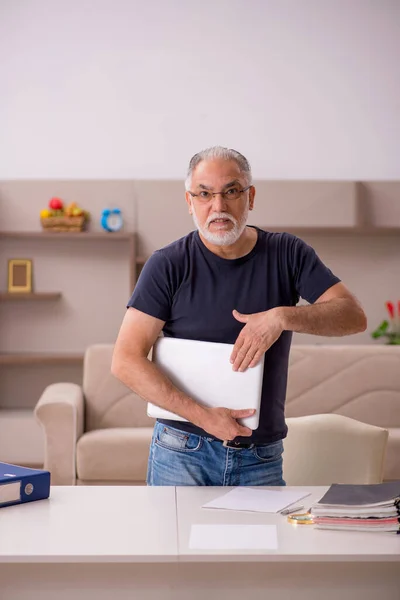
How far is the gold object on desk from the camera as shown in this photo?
180 cm

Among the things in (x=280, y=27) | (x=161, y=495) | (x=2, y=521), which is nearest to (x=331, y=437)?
(x=161, y=495)

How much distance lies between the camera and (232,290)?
86.9 inches

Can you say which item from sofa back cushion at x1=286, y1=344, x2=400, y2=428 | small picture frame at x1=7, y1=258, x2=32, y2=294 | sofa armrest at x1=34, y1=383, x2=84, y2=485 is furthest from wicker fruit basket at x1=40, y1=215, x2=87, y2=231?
sofa back cushion at x1=286, y1=344, x2=400, y2=428

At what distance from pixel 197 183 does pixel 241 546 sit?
100cm

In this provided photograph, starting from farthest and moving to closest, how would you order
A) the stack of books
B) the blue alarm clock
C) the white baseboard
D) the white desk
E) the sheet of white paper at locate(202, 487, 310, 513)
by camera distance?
the blue alarm clock < the white baseboard < the sheet of white paper at locate(202, 487, 310, 513) < the stack of books < the white desk

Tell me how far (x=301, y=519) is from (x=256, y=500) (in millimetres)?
198

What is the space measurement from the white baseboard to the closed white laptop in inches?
120

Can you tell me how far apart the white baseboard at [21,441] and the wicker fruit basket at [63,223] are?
1.25m

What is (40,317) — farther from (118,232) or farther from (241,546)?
(241,546)

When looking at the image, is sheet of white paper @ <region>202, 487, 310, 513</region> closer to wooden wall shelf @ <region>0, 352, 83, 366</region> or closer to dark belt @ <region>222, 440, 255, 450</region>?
dark belt @ <region>222, 440, 255, 450</region>

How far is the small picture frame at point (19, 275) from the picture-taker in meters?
5.54

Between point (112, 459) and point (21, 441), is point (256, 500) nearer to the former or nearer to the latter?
point (112, 459)

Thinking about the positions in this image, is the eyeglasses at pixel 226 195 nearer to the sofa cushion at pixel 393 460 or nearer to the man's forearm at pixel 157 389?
the man's forearm at pixel 157 389

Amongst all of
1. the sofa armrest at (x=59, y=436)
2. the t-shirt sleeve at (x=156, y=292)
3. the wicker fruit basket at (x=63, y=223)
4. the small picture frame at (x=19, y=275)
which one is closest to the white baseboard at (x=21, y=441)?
the sofa armrest at (x=59, y=436)
